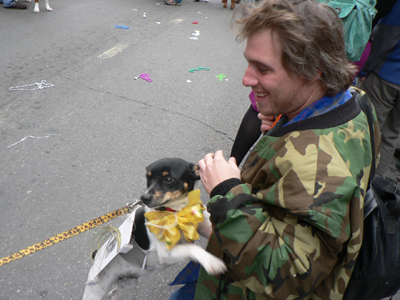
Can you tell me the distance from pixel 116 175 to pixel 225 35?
575 centimetres

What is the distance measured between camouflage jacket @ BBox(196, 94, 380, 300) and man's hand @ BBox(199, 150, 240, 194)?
10 centimetres

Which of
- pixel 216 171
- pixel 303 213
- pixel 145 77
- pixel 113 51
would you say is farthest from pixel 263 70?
pixel 113 51

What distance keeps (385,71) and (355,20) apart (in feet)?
2.47

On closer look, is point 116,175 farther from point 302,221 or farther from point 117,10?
point 117,10

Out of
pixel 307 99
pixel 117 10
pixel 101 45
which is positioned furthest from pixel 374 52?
pixel 117 10

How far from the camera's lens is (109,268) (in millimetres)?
1839

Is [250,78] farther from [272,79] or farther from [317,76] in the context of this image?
[317,76]

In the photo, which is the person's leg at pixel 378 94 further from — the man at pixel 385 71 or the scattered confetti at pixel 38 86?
the scattered confetti at pixel 38 86

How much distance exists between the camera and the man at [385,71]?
9.96 feet

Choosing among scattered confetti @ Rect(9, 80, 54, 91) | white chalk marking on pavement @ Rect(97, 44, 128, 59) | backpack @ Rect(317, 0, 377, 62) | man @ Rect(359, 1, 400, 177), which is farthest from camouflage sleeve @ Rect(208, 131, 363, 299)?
white chalk marking on pavement @ Rect(97, 44, 128, 59)

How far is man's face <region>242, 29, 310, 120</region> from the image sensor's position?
1177mm

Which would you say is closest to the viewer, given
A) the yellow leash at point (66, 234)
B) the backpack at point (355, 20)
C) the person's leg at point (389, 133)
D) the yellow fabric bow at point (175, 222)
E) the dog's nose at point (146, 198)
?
the yellow fabric bow at point (175, 222)

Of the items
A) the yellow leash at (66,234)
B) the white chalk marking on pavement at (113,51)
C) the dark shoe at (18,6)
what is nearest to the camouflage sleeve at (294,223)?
the yellow leash at (66,234)

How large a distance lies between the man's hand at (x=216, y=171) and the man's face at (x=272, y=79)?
0.31m
